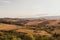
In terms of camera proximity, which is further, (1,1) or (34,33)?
(1,1)

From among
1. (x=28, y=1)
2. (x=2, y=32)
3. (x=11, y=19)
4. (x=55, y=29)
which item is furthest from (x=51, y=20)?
(x=2, y=32)

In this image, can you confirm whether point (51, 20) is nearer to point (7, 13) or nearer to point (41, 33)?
point (41, 33)

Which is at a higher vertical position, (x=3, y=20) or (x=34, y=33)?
(x=3, y=20)

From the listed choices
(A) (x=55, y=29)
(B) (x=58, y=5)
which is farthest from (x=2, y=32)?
(B) (x=58, y=5)

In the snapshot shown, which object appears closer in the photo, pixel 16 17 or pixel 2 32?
pixel 2 32

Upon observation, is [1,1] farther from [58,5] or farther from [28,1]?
[58,5]

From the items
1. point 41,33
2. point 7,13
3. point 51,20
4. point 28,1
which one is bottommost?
point 41,33

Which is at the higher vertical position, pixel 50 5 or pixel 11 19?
pixel 50 5

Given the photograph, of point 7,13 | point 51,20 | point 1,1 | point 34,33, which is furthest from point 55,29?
point 1,1
